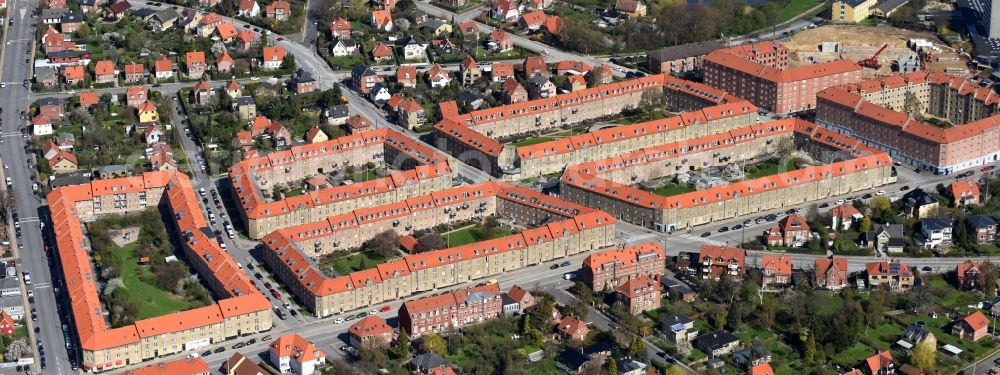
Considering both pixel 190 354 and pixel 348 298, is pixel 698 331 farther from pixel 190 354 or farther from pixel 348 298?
pixel 190 354

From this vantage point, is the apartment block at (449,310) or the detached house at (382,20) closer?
the apartment block at (449,310)

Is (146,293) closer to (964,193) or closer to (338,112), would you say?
(338,112)

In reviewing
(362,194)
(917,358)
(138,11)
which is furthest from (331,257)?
(138,11)

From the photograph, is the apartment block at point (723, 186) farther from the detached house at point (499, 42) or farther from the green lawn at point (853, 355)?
the detached house at point (499, 42)

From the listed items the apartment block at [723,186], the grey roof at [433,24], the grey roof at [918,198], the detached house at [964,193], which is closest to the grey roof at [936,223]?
the grey roof at [918,198]

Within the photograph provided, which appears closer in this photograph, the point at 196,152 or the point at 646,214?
the point at 646,214
